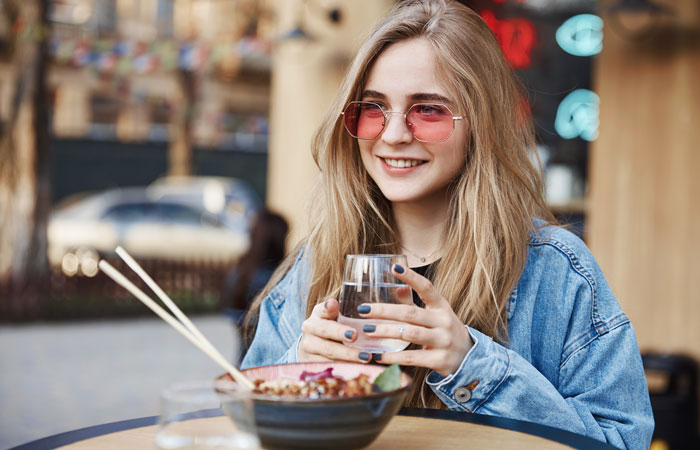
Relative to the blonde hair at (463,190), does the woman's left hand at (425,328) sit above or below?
below

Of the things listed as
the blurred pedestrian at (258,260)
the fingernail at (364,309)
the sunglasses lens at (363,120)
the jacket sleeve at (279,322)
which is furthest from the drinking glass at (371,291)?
the blurred pedestrian at (258,260)

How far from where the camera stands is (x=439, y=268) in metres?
1.97

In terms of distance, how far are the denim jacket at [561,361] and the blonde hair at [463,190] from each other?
2.2 inches

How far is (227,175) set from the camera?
1983cm

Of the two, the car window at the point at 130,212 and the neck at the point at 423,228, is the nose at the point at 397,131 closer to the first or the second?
the neck at the point at 423,228

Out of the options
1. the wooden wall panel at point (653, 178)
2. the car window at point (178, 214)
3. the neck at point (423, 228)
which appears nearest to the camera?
the neck at point (423, 228)

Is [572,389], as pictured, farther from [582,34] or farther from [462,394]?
[582,34]

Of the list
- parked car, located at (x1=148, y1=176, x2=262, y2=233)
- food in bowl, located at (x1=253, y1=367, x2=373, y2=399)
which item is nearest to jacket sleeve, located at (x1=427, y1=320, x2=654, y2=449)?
food in bowl, located at (x1=253, y1=367, x2=373, y2=399)

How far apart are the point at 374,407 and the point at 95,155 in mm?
17888

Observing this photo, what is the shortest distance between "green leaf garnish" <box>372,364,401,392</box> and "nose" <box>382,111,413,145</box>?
2.32 feet

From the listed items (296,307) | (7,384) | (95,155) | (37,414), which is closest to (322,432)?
(296,307)

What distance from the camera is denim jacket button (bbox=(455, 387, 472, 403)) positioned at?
1.60m

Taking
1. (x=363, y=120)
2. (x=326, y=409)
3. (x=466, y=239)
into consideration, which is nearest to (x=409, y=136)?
(x=363, y=120)

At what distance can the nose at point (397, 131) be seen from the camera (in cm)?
187
